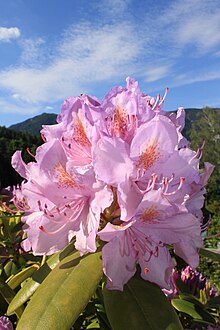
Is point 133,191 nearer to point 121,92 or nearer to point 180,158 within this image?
point 180,158

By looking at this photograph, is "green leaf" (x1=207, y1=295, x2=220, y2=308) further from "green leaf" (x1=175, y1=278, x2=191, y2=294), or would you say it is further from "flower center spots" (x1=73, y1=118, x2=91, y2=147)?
"flower center spots" (x1=73, y1=118, x2=91, y2=147)

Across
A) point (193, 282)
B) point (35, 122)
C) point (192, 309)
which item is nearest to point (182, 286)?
point (193, 282)

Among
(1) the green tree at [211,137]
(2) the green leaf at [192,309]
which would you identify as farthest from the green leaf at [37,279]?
(1) the green tree at [211,137]

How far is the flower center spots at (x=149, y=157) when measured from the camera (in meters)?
0.72

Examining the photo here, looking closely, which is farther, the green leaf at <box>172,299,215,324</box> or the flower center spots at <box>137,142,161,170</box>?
the green leaf at <box>172,299,215,324</box>

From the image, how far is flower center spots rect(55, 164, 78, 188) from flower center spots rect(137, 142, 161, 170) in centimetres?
11

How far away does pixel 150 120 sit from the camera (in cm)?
74

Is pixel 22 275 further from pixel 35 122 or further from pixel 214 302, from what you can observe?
pixel 35 122

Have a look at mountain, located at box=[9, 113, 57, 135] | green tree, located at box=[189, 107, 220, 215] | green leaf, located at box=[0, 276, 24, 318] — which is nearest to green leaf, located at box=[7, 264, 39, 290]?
green leaf, located at box=[0, 276, 24, 318]

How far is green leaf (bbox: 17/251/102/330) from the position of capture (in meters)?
0.64

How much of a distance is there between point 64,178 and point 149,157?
0.47 feet

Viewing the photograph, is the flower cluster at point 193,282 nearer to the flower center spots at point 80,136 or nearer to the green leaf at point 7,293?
the green leaf at point 7,293

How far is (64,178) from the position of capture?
2.43 ft

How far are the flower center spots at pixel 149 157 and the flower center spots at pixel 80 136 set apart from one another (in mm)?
99
